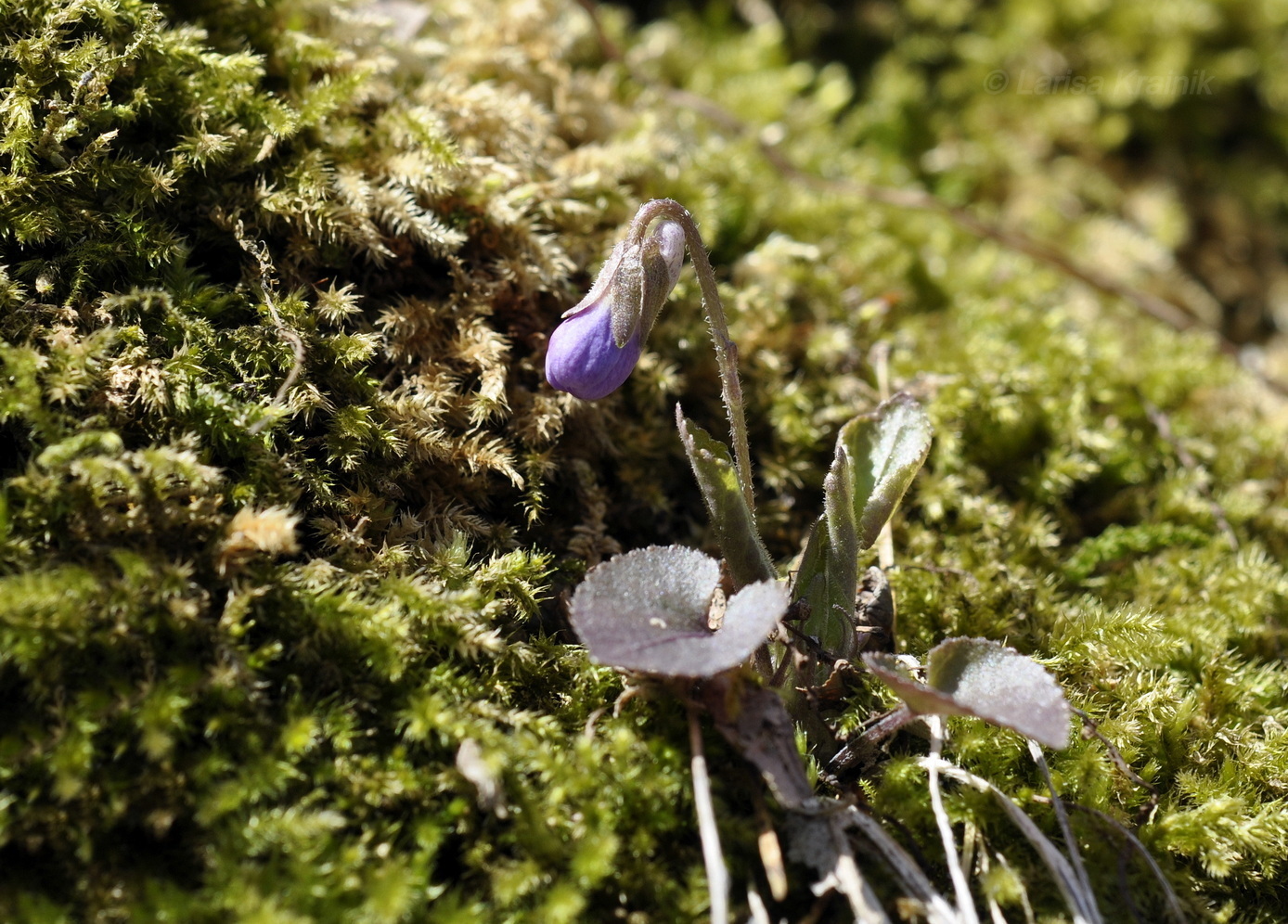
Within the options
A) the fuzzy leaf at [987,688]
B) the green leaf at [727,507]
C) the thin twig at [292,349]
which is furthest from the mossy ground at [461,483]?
the green leaf at [727,507]

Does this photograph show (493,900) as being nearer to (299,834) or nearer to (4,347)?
(299,834)

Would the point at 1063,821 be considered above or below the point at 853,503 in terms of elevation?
below

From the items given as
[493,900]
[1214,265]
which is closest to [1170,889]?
[493,900]

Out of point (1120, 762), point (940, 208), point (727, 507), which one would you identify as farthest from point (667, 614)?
point (940, 208)

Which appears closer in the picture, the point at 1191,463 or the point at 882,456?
the point at 882,456

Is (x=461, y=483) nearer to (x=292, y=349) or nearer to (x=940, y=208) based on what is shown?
(x=292, y=349)

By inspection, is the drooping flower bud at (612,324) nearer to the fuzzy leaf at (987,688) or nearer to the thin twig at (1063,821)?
the fuzzy leaf at (987,688)

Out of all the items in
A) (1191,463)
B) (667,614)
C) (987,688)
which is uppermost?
(667,614)
